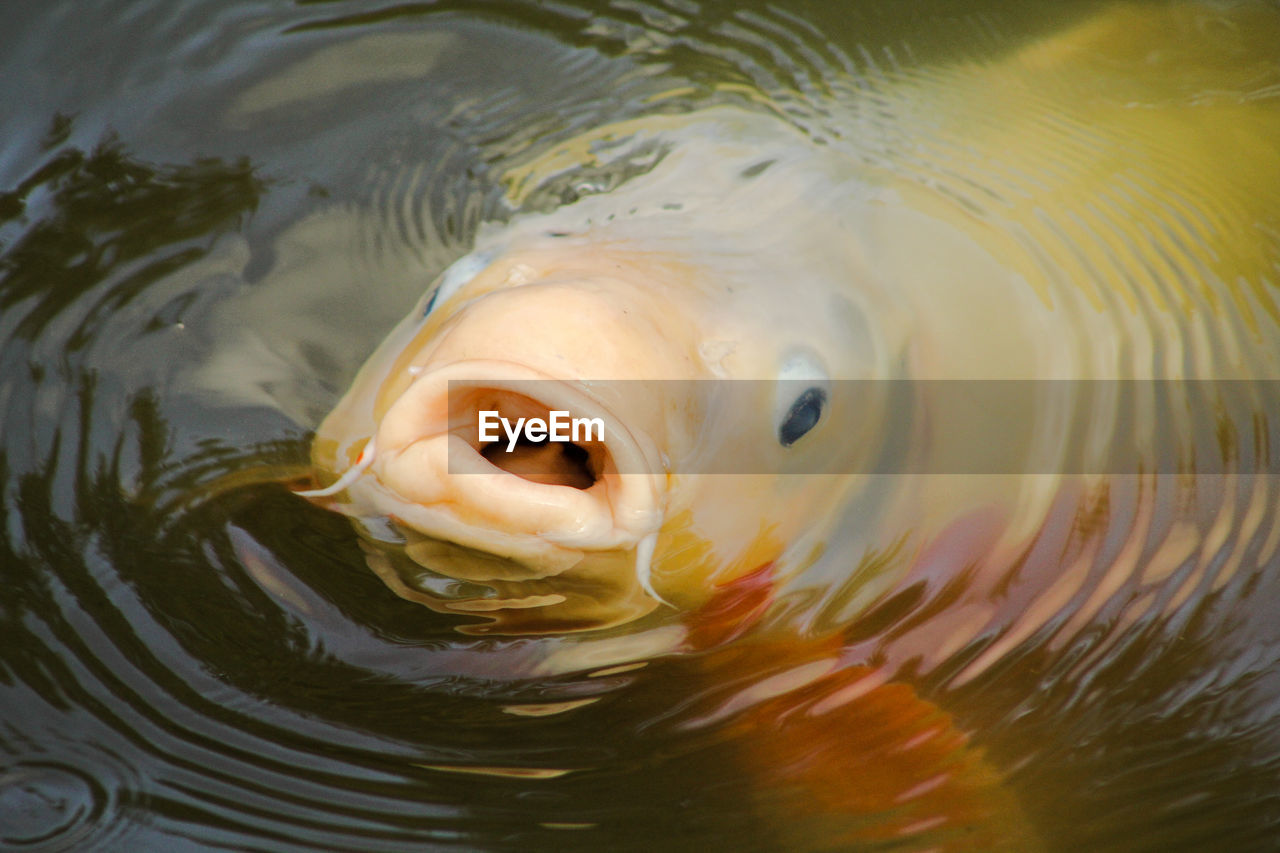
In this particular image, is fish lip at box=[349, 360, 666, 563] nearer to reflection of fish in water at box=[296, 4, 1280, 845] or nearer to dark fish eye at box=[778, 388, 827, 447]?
reflection of fish in water at box=[296, 4, 1280, 845]

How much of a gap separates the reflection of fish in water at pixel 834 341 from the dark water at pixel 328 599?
0.09 m

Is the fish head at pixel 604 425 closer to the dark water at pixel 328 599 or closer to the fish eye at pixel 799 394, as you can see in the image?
the fish eye at pixel 799 394

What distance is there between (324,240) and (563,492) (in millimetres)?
1308

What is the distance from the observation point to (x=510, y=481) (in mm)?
1869

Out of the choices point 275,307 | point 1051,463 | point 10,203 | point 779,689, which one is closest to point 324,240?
point 275,307

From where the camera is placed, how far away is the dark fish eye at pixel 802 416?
2.33 meters

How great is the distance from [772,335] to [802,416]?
0.17 meters

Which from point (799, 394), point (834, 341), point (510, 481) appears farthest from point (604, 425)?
point (834, 341)

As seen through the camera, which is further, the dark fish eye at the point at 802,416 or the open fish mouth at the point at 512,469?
the dark fish eye at the point at 802,416

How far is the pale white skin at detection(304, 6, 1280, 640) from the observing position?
6.44 ft

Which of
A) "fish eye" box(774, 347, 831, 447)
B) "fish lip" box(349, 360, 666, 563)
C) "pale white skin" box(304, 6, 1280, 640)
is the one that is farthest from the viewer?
"fish eye" box(774, 347, 831, 447)

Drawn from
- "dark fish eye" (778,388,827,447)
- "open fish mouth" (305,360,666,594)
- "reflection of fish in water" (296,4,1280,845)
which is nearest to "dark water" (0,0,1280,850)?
"reflection of fish in water" (296,4,1280,845)

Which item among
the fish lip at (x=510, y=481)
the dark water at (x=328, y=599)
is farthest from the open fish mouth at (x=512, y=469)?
the dark water at (x=328, y=599)

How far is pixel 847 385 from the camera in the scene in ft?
7.95
